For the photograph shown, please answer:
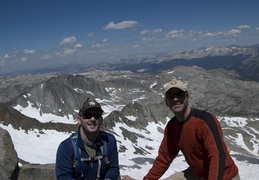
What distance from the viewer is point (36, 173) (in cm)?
1204

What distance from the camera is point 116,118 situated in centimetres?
10344

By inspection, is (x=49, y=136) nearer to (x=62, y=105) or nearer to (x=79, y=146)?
(x=79, y=146)

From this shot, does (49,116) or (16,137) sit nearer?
(16,137)

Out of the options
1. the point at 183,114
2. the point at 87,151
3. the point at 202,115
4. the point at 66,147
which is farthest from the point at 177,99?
the point at 66,147

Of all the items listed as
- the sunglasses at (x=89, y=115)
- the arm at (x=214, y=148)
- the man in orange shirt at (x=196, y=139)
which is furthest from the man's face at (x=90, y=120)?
the arm at (x=214, y=148)

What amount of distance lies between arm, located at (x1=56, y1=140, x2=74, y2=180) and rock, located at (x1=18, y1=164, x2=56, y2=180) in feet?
18.4

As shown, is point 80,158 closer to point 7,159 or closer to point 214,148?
point 214,148

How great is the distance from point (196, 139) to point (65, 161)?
3.69m

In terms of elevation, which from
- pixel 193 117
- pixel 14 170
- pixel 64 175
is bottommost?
pixel 14 170

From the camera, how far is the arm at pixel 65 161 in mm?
6980

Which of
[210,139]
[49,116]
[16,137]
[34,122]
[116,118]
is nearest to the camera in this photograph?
[210,139]

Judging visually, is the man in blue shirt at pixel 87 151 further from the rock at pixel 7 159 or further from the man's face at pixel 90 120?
the rock at pixel 7 159

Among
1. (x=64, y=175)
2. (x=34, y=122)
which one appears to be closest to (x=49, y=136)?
(x=34, y=122)

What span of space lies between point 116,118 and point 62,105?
65.1 meters
